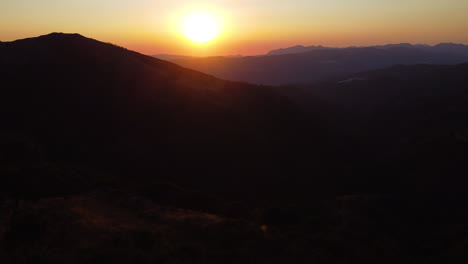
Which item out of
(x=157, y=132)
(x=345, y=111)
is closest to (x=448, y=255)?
(x=157, y=132)

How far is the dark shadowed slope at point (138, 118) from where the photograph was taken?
1230 inches

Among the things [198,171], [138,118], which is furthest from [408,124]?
[138,118]

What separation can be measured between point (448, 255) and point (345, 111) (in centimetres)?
6232

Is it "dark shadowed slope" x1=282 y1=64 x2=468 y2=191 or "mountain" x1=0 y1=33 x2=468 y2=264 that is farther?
"dark shadowed slope" x1=282 y1=64 x2=468 y2=191

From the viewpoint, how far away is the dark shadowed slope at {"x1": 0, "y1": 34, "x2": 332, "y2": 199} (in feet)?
103

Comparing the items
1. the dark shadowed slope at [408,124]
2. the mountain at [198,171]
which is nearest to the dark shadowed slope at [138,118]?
the mountain at [198,171]

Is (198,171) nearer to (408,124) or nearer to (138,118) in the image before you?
(138,118)

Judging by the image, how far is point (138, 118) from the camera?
3778 centimetres

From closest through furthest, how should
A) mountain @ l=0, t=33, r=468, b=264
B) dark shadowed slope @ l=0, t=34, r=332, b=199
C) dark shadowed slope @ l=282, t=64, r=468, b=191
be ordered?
mountain @ l=0, t=33, r=468, b=264, dark shadowed slope @ l=0, t=34, r=332, b=199, dark shadowed slope @ l=282, t=64, r=468, b=191

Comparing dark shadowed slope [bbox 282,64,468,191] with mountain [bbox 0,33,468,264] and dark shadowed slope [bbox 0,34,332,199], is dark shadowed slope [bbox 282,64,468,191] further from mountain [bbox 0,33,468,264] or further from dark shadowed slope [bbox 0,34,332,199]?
dark shadowed slope [bbox 0,34,332,199]

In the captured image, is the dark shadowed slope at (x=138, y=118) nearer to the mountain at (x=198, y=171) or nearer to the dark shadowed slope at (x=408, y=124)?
the mountain at (x=198, y=171)

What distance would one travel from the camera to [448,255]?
16.5 m

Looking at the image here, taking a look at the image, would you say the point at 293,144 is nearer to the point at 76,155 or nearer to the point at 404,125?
the point at 76,155

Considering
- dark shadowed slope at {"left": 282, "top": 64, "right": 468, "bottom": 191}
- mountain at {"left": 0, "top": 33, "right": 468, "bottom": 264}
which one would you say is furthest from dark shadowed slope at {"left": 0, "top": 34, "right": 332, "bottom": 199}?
dark shadowed slope at {"left": 282, "top": 64, "right": 468, "bottom": 191}
